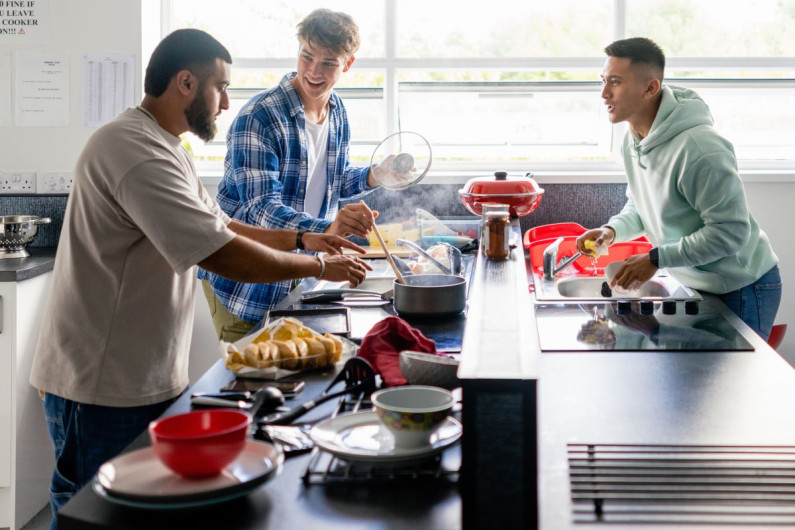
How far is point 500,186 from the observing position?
3.31 meters

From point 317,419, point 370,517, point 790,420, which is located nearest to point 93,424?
point 317,419

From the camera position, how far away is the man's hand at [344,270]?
7.48ft

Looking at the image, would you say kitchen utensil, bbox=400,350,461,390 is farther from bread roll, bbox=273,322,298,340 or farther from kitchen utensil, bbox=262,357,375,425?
bread roll, bbox=273,322,298,340

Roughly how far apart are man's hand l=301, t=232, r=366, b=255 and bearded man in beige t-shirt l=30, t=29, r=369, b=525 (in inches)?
17.0

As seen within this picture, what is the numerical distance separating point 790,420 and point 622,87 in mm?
1681

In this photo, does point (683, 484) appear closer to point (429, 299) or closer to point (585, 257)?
point (429, 299)

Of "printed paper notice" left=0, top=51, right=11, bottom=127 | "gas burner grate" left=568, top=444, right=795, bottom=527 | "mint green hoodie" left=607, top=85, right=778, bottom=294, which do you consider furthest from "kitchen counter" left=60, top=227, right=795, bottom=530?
"printed paper notice" left=0, top=51, right=11, bottom=127

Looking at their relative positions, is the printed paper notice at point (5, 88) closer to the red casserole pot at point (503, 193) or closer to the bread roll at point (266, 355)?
the red casserole pot at point (503, 193)

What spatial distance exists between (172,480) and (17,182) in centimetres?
313

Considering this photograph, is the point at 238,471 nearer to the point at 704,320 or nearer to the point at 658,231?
the point at 704,320

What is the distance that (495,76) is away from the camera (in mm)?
4242

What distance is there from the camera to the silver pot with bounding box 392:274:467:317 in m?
2.15

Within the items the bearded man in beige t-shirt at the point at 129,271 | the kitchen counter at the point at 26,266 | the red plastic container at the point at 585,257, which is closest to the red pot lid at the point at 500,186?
the red plastic container at the point at 585,257

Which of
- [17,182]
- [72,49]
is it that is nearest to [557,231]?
[72,49]
